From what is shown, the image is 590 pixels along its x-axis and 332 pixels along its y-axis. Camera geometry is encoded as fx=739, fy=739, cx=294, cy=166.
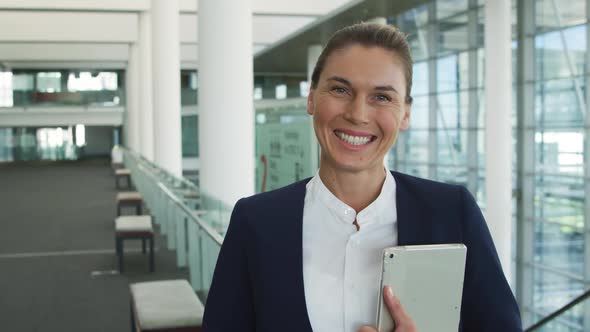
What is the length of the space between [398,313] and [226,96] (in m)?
6.80

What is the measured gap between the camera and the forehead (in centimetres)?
146

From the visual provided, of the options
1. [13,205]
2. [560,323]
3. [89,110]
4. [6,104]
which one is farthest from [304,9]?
[6,104]

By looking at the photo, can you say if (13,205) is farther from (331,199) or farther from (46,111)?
(46,111)

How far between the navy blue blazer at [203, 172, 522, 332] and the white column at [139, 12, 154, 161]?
2263cm

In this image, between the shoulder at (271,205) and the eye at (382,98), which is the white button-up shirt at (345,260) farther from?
the eye at (382,98)

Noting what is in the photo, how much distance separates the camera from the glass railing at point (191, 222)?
22.0ft

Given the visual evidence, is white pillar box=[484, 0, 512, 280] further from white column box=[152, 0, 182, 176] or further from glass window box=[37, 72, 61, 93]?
glass window box=[37, 72, 61, 93]

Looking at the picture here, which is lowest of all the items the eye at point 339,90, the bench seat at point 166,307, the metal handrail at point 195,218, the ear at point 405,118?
the bench seat at point 166,307

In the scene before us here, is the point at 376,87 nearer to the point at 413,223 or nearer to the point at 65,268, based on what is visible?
the point at 413,223

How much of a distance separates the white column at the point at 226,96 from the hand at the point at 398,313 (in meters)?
6.70

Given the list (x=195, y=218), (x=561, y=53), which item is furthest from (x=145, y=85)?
(x=195, y=218)

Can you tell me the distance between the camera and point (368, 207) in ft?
4.84

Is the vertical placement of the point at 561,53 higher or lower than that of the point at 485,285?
higher

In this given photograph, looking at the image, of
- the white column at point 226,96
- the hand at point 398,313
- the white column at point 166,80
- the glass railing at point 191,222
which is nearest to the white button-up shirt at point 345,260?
the hand at point 398,313
